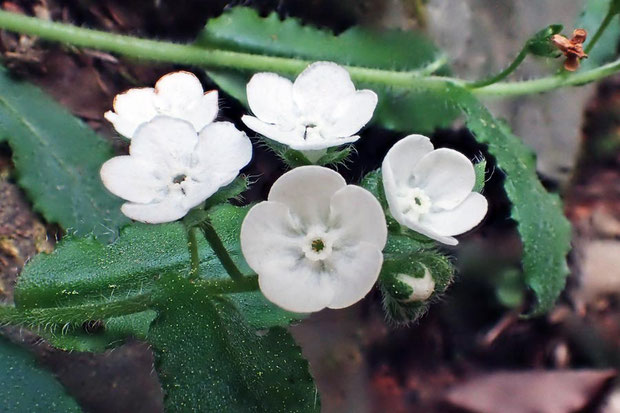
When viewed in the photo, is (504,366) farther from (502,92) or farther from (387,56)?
(387,56)

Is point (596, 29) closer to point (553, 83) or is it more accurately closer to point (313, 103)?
point (553, 83)

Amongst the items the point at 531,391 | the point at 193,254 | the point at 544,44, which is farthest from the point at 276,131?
the point at 531,391

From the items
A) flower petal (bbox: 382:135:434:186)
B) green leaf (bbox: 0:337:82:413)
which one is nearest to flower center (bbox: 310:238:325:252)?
flower petal (bbox: 382:135:434:186)

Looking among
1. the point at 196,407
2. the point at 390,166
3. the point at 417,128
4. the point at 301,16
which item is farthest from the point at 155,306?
the point at 301,16

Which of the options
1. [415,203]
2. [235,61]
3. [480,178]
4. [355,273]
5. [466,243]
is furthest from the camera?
[466,243]

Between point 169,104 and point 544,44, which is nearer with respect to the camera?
point 169,104

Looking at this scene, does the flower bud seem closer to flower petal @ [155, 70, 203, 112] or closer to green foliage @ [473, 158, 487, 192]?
green foliage @ [473, 158, 487, 192]
